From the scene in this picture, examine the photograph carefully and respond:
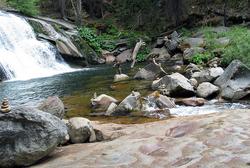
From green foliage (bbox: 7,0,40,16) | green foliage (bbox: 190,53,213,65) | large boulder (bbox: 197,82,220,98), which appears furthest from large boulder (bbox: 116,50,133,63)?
large boulder (bbox: 197,82,220,98)

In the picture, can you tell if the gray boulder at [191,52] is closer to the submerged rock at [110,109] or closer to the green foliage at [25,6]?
the submerged rock at [110,109]

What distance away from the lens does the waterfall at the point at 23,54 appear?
22.4 metres

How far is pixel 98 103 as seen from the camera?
40.9 ft

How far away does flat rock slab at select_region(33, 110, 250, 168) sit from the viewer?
597 centimetres

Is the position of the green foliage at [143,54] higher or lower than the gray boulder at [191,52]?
lower

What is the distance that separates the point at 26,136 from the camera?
685 centimetres

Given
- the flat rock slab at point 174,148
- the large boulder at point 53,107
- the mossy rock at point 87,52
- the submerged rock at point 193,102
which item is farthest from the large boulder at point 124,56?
the flat rock slab at point 174,148

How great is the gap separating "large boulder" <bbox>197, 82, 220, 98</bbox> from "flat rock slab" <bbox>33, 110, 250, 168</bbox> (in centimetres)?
446

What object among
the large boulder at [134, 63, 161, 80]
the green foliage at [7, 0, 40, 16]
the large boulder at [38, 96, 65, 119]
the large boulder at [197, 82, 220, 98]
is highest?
the green foliage at [7, 0, 40, 16]

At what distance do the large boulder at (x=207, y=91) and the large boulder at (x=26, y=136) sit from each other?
668 cm

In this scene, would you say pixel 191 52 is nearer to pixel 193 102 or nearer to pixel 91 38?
pixel 91 38

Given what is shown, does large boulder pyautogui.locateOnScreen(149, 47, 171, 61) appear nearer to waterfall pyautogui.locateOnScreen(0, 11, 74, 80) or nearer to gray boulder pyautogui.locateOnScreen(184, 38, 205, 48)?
gray boulder pyautogui.locateOnScreen(184, 38, 205, 48)

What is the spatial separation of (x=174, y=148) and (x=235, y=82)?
22.2 feet

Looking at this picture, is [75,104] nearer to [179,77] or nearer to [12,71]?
[179,77]
